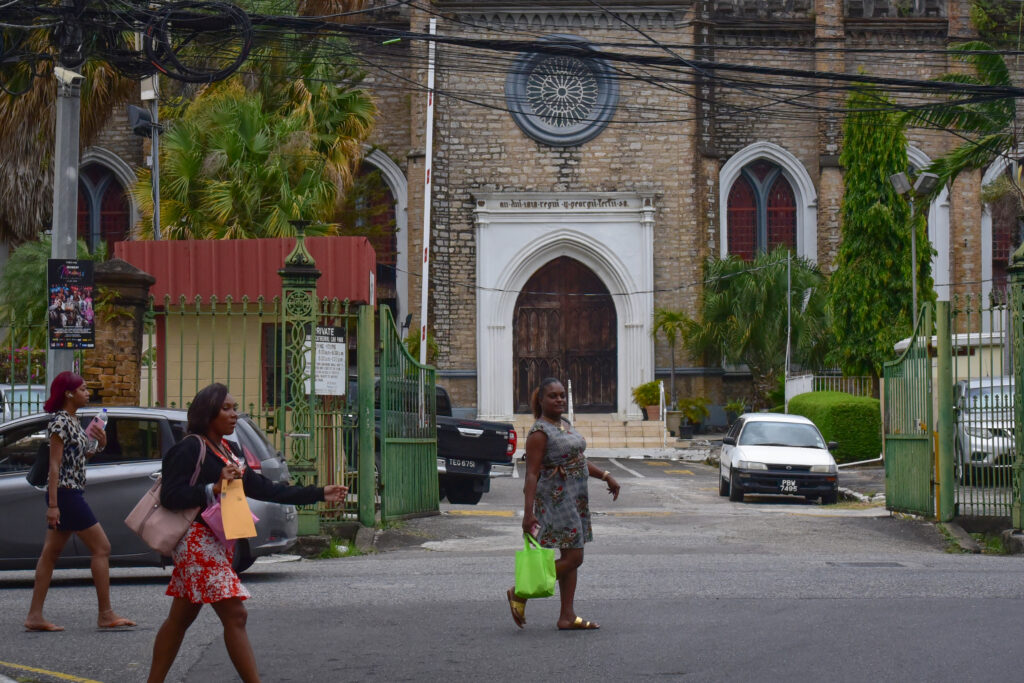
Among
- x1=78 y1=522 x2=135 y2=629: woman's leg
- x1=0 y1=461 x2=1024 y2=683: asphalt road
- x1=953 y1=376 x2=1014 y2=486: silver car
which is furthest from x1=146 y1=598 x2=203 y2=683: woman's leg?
x1=953 y1=376 x2=1014 y2=486: silver car

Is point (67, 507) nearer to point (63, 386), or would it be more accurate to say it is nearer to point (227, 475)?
point (63, 386)

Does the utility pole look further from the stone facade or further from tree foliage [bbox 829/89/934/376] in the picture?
the stone facade

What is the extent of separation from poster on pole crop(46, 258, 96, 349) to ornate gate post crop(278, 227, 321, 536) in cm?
191

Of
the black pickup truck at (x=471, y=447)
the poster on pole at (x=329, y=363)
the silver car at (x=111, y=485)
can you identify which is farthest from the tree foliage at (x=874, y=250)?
the silver car at (x=111, y=485)

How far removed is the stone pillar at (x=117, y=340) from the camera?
14.0 metres

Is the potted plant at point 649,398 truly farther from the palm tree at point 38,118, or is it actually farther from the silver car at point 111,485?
the silver car at point 111,485

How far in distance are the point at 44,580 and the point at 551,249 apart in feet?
92.7

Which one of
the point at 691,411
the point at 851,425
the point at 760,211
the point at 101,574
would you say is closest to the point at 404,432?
the point at 101,574

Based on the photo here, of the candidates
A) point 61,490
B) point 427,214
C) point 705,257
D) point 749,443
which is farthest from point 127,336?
point 705,257

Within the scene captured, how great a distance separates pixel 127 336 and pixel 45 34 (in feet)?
23.0

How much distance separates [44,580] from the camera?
28.3 ft

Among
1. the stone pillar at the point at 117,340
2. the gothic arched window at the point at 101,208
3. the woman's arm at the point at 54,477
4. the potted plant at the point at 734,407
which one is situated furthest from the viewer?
the gothic arched window at the point at 101,208

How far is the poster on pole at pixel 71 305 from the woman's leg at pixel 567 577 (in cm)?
616

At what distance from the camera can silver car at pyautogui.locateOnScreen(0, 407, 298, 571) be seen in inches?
440
